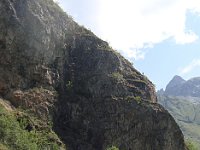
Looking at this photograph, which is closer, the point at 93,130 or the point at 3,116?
the point at 3,116

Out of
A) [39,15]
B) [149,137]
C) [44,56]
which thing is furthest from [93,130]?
[39,15]

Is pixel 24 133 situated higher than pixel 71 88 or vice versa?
pixel 71 88

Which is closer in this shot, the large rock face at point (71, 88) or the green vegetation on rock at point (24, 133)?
the green vegetation on rock at point (24, 133)

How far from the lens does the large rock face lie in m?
67.5

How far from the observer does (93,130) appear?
69438 millimetres

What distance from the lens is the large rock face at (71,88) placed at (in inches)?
2657

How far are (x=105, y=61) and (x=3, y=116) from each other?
90.8 feet

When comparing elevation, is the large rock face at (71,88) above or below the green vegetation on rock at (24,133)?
above

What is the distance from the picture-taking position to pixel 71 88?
74500mm

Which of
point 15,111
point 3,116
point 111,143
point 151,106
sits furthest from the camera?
point 151,106

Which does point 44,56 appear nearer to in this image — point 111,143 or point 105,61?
point 105,61

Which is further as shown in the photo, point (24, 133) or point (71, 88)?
point (71, 88)

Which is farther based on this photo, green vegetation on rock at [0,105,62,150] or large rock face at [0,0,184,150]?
large rock face at [0,0,184,150]

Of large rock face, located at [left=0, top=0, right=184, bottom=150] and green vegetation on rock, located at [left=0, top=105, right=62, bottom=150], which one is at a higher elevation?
large rock face, located at [left=0, top=0, right=184, bottom=150]
